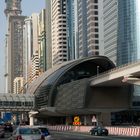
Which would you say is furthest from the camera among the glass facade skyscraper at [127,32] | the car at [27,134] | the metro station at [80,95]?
the glass facade skyscraper at [127,32]

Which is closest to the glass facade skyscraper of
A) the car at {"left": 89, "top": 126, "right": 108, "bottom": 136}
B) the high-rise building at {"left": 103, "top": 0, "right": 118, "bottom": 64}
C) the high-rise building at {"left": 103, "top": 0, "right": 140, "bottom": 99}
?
the high-rise building at {"left": 103, "top": 0, "right": 140, "bottom": 99}

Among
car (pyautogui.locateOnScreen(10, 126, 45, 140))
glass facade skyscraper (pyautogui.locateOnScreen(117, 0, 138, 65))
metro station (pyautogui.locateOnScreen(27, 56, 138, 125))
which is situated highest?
glass facade skyscraper (pyautogui.locateOnScreen(117, 0, 138, 65))

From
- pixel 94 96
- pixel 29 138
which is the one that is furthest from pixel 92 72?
pixel 29 138

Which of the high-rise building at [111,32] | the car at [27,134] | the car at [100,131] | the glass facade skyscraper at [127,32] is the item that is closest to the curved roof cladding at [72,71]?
the glass facade skyscraper at [127,32]

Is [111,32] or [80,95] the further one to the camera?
[111,32]

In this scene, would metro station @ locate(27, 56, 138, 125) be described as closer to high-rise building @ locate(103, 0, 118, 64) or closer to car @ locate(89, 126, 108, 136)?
high-rise building @ locate(103, 0, 118, 64)

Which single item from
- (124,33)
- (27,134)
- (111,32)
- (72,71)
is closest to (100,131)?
(27,134)

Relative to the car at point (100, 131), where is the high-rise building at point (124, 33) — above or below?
above

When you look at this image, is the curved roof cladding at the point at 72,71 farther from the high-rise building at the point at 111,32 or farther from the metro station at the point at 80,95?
the high-rise building at the point at 111,32

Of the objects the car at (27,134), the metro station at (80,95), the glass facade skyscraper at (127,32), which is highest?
the glass facade skyscraper at (127,32)

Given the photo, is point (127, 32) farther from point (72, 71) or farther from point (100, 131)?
point (100, 131)

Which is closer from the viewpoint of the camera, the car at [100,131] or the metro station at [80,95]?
the car at [100,131]

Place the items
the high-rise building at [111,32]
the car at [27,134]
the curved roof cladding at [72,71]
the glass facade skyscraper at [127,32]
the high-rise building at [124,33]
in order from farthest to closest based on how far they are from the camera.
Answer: the high-rise building at [111,32]
the glass facade skyscraper at [127,32]
the high-rise building at [124,33]
the curved roof cladding at [72,71]
the car at [27,134]

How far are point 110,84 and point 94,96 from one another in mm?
8467
